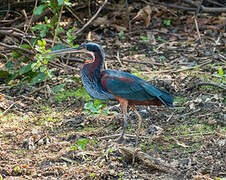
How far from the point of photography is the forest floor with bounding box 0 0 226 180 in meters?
4.09

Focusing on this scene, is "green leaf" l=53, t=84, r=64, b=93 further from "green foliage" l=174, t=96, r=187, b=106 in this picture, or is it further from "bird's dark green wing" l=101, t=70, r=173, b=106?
"green foliage" l=174, t=96, r=187, b=106

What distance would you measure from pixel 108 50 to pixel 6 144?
11.6 ft

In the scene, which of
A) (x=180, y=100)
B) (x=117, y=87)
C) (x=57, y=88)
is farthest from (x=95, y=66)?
(x=180, y=100)

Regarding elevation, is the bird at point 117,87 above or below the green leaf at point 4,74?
above

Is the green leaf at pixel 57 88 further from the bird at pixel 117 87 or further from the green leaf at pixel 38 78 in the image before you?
the bird at pixel 117 87

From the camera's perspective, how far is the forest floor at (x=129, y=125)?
409 centimetres

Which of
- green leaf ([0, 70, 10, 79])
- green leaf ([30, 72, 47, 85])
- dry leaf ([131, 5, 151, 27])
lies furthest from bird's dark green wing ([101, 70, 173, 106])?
dry leaf ([131, 5, 151, 27])

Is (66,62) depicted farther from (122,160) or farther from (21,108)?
(122,160)

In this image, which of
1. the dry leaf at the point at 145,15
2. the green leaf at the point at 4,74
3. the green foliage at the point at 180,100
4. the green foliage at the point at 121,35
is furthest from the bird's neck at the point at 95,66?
the dry leaf at the point at 145,15

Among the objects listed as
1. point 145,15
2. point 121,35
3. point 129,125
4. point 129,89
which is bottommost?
point 129,125

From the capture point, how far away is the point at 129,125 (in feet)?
17.3

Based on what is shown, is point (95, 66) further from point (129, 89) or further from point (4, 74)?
point (4, 74)

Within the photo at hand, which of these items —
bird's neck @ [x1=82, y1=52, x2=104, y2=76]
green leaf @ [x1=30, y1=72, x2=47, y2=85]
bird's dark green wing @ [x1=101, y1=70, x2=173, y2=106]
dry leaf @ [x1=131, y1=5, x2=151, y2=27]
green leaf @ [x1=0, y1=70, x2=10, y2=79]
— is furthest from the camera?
dry leaf @ [x1=131, y1=5, x2=151, y2=27]

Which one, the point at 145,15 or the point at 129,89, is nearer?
the point at 129,89
